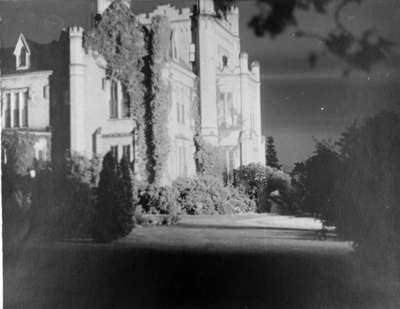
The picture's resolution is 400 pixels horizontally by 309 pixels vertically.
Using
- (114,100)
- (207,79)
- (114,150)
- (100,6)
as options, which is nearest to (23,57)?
(100,6)

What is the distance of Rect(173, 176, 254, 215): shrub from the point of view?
4336mm

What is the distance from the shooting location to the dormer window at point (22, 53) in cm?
471

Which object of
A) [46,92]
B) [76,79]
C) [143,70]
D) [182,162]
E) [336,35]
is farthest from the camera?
[46,92]

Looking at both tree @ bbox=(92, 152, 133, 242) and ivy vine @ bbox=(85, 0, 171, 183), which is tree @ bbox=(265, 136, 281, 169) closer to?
ivy vine @ bbox=(85, 0, 171, 183)

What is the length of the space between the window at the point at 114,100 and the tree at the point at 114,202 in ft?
1.25

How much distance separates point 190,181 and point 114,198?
684 millimetres

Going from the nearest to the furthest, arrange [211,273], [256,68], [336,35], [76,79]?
[336,35], [211,273], [256,68], [76,79]

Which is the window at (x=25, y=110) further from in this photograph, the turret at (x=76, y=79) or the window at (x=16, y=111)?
the turret at (x=76, y=79)

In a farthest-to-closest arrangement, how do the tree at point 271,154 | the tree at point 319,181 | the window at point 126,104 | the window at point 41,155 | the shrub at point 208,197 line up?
the window at point 41,155, the window at point 126,104, the shrub at point 208,197, the tree at point 271,154, the tree at point 319,181

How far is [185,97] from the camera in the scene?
174 inches

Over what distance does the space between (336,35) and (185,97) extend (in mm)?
1354

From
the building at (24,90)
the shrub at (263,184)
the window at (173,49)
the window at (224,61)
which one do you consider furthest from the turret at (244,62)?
the building at (24,90)

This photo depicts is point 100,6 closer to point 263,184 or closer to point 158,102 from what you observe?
point 158,102

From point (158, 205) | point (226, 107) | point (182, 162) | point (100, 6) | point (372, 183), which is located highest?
point (100, 6)
